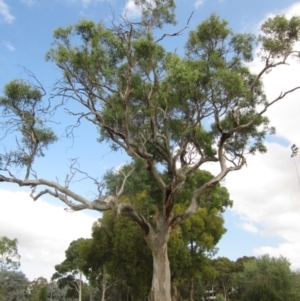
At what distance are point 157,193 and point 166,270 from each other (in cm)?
838

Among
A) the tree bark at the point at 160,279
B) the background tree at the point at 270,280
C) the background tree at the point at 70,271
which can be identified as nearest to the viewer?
the tree bark at the point at 160,279

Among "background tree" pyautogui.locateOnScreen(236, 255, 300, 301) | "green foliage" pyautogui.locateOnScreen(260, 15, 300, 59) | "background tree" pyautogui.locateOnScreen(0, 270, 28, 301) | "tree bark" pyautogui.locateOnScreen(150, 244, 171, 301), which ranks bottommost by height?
"tree bark" pyautogui.locateOnScreen(150, 244, 171, 301)

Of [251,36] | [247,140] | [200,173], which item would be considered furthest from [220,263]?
[251,36]

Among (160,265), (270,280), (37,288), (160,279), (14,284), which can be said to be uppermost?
(37,288)

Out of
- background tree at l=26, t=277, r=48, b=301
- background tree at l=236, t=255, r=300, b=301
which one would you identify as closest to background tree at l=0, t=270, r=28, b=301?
background tree at l=26, t=277, r=48, b=301

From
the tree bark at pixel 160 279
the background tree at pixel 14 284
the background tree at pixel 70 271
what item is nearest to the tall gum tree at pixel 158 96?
the tree bark at pixel 160 279

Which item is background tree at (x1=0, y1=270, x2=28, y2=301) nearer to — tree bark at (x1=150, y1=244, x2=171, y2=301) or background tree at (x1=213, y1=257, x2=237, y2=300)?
background tree at (x1=213, y1=257, x2=237, y2=300)

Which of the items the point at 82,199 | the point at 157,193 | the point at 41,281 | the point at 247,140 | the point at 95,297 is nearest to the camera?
the point at 82,199

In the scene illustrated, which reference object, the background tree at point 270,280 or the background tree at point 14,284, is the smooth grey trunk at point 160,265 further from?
the background tree at point 14,284

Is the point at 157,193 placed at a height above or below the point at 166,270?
above

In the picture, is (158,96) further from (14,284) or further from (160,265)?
(14,284)

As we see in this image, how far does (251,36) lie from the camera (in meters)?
17.3

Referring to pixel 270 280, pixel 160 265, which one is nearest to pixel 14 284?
pixel 270 280

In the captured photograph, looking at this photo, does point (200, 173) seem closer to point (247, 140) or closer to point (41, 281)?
point (247, 140)
